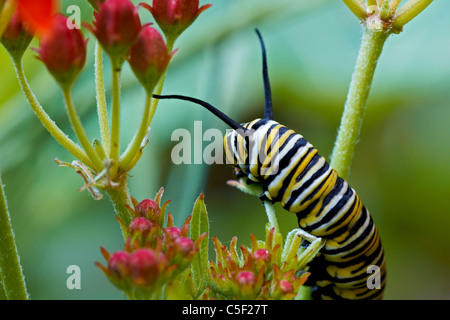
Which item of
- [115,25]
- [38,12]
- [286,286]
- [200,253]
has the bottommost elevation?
[286,286]

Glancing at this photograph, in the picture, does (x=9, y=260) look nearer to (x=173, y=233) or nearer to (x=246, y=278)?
(x=173, y=233)

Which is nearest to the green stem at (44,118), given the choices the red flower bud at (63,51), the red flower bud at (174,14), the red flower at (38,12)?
the red flower bud at (63,51)

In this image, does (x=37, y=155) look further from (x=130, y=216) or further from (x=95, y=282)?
(x=130, y=216)

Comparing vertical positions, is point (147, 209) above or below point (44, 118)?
below

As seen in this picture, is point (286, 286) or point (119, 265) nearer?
point (119, 265)

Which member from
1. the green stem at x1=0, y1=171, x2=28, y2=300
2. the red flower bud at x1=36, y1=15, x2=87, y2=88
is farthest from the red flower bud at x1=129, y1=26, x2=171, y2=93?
the green stem at x1=0, y1=171, x2=28, y2=300

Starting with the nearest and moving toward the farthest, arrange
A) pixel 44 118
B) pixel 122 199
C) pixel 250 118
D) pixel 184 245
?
pixel 184 245 < pixel 44 118 < pixel 122 199 < pixel 250 118

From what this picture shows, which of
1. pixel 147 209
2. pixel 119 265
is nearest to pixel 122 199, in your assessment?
pixel 147 209
